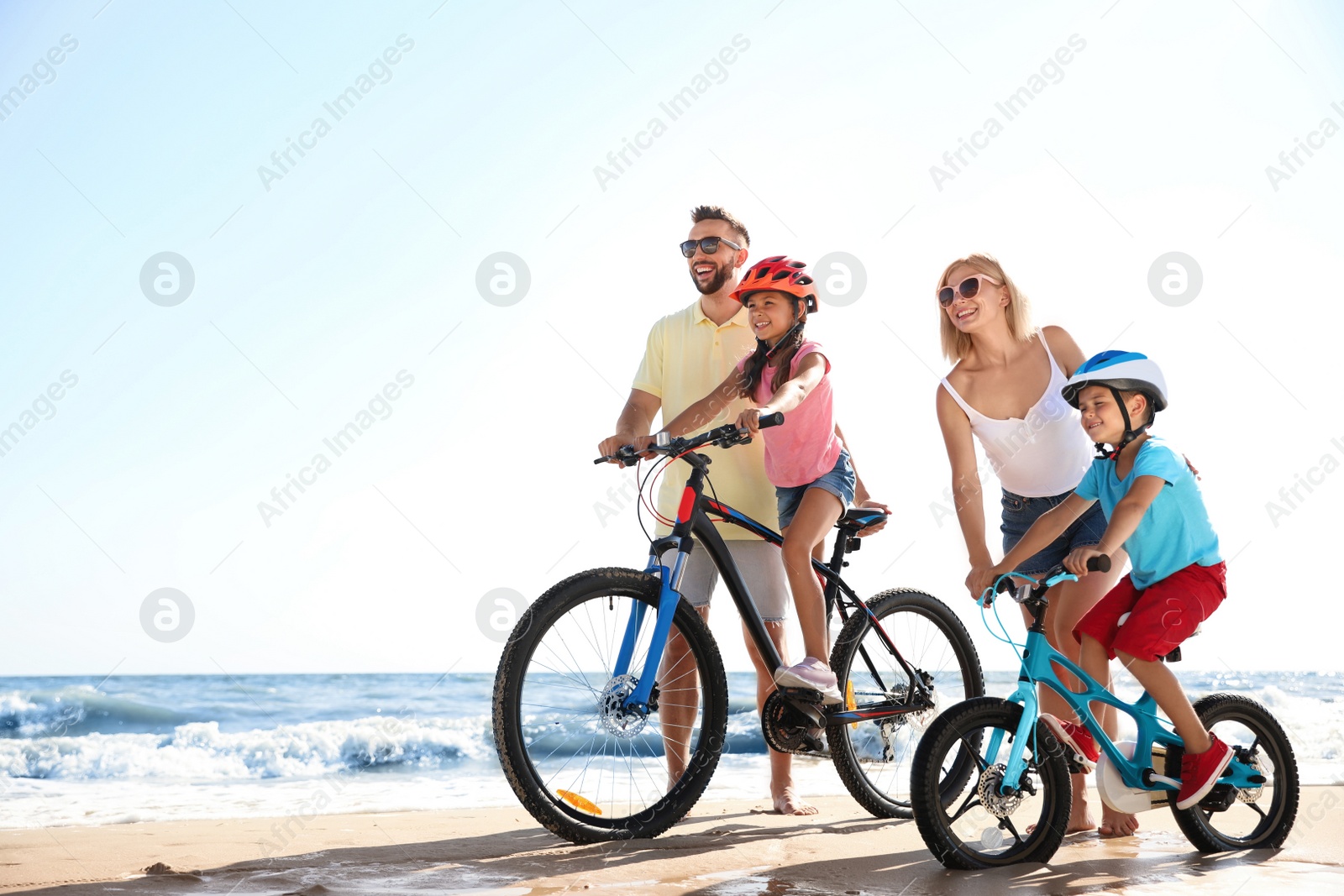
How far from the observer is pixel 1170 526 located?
3.03 meters

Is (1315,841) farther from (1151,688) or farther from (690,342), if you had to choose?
(690,342)

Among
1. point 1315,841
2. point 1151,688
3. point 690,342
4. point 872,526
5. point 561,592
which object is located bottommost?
point 1315,841

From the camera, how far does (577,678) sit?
304 cm

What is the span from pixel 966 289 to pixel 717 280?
3.48ft

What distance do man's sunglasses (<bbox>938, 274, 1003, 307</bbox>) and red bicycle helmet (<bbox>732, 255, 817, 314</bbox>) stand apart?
49 cm

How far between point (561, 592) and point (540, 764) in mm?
582

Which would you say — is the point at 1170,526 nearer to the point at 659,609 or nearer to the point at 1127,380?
the point at 1127,380

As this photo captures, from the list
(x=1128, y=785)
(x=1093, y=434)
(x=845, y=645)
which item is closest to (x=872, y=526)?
(x=845, y=645)

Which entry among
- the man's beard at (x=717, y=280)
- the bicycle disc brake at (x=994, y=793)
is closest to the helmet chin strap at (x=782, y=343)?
the man's beard at (x=717, y=280)

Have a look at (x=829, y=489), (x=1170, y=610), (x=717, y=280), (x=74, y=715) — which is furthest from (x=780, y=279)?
(x=74, y=715)

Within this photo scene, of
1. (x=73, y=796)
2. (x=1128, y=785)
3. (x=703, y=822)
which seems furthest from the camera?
(x=73, y=796)

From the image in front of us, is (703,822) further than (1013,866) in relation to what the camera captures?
Yes

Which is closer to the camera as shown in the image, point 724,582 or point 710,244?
point 724,582

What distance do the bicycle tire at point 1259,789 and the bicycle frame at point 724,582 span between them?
40.6 inches
